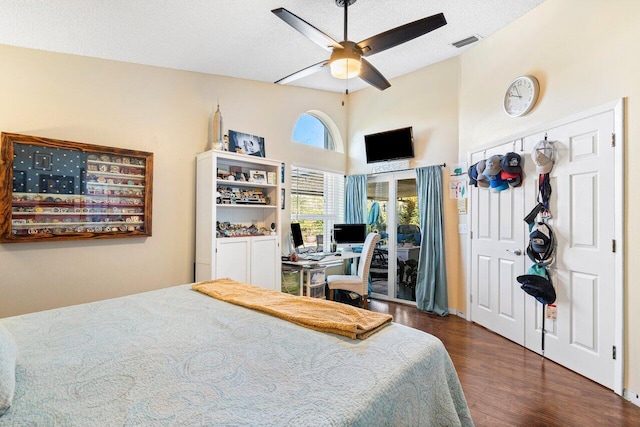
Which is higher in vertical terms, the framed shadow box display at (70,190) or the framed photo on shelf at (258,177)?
the framed photo on shelf at (258,177)

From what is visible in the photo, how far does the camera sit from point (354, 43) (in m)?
2.34

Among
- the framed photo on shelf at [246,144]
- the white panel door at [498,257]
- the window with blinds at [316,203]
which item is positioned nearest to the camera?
the white panel door at [498,257]

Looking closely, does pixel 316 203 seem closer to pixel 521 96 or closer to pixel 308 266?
pixel 308 266

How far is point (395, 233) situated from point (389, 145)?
1.36m

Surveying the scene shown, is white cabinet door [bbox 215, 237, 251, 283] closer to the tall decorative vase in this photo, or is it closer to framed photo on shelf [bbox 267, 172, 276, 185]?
framed photo on shelf [bbox 267, 172, 276, 185]

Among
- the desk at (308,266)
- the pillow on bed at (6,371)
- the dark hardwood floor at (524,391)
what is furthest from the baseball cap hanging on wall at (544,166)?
the pillow on bed at (6,371)

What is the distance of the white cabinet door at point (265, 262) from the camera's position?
138 inches

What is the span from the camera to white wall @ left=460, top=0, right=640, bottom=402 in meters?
2.18

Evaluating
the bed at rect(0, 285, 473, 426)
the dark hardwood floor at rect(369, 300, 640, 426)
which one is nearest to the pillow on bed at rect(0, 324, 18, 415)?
the bed at rect(0, 285, 473, 426)

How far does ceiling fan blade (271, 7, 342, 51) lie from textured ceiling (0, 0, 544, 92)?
47cm

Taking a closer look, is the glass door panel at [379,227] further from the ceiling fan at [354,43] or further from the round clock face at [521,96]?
the ceiling fan at [354,43]

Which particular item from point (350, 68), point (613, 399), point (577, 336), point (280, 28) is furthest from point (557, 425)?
point (280, 28)

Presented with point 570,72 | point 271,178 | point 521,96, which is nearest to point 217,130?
point 271,178

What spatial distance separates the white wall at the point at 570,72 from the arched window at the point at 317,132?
2.12 meters
